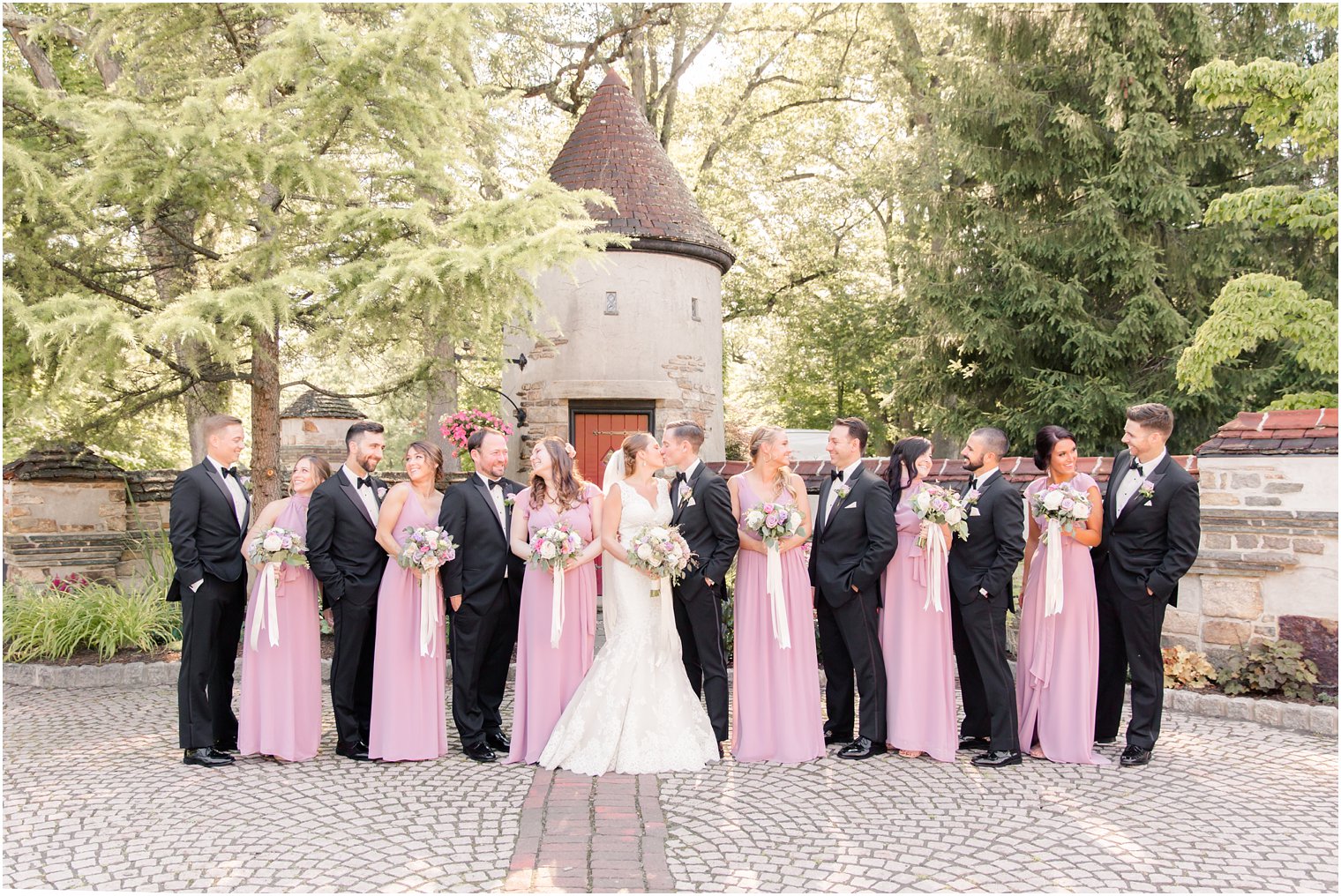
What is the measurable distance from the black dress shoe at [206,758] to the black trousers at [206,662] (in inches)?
2.0

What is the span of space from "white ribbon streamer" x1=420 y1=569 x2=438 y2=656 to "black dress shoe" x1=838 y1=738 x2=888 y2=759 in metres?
2.66

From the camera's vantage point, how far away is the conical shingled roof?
Result: 49.4 feet

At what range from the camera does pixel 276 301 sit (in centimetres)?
789

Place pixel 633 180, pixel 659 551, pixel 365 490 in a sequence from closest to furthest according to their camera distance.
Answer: pixel 659 551 < pixel 365 490 < pixel 633 180

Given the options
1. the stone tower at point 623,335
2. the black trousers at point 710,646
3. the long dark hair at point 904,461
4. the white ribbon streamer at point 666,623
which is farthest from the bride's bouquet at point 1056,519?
the stone tower at point 623,335

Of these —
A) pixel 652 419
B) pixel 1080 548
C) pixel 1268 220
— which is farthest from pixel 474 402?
pixel 1080 548

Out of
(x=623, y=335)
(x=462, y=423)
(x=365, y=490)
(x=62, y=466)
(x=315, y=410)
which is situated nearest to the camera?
(x=365, y=490)

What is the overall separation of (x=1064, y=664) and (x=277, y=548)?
16.1 feet

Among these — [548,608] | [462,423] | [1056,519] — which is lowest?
[548,608]

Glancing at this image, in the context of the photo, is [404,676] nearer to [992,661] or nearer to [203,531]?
[203,531]

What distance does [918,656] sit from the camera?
20.6 feet

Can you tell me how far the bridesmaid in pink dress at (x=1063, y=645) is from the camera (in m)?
6.22

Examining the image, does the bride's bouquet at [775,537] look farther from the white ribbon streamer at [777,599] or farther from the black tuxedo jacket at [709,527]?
the black tuxedo jacket at [709,527]

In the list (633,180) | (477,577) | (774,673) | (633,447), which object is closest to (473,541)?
(477,577)
